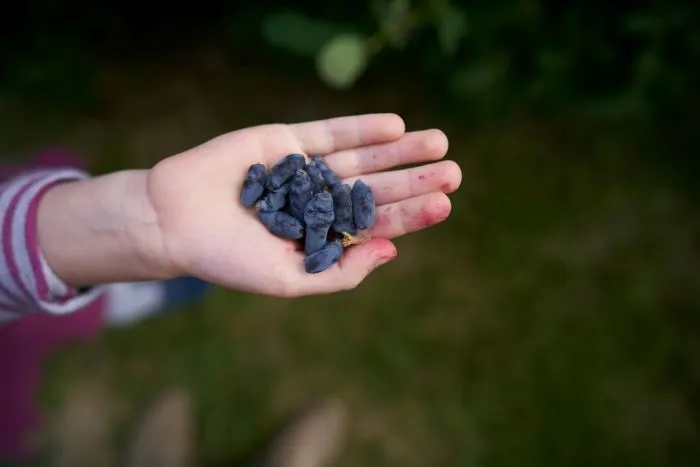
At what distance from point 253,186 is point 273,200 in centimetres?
3

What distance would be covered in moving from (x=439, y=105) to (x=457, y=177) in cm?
83

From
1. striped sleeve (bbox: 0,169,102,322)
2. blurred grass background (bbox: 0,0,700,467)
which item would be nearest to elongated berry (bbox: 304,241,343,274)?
striped sleeve (bbox: 0,169,102,322)

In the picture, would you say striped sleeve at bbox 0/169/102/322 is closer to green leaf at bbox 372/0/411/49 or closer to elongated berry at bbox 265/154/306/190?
elongated berry at bbox 265/154/306/190

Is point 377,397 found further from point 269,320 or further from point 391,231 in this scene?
point 391,231

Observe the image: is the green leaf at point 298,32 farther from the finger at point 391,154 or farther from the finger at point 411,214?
the finger at point 411,214

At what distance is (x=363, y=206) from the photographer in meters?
0.96

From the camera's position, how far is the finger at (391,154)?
984 mm

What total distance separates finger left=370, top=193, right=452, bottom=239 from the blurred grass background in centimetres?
Answer: 64

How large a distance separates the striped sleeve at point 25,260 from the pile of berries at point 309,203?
31cm

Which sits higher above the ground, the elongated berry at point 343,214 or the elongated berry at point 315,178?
the elongated berry at point 315,178

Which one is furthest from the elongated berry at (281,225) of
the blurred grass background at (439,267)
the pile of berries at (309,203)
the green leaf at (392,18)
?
the blurred grass background at (439,267)

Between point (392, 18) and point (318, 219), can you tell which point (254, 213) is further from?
point (392, 18)

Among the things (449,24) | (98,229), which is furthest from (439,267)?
(98,229)

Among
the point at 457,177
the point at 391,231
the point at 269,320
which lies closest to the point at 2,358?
the point at 269,320
